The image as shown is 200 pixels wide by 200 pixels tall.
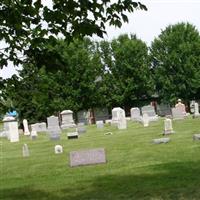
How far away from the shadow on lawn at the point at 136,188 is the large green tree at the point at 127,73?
1974 inches

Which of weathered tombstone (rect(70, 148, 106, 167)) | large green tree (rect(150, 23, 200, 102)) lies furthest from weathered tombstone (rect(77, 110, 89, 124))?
weathered tombstone (rect(70, 148, 106, 167))

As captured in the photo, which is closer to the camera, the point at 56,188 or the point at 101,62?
the point at 56,188

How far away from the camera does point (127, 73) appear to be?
63.6m

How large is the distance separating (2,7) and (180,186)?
491 cm

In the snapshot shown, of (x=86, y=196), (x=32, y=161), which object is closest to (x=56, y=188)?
(x=86, y=196)

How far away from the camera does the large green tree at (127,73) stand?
6234 centimetres

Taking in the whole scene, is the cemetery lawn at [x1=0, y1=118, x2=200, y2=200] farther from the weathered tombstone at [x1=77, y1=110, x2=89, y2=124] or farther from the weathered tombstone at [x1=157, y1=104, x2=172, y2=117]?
the weathered tombstone at [x1=157, y1=104, x2=172, y2=117]

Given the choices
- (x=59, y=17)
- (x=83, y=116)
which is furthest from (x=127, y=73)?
(x=59, y=17)

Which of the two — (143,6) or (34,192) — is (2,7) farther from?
(34,192)

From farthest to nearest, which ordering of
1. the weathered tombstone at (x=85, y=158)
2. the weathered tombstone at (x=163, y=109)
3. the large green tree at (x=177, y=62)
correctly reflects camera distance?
the weathered tombstone at (x=163, y=109) → the large green tree at (x=177, y=62) → the weathered tombstone at (x=85, y=158)

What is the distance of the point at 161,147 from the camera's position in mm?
17312

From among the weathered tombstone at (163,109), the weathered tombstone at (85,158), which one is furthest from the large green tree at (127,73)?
the weathered tombstone at (85,158)

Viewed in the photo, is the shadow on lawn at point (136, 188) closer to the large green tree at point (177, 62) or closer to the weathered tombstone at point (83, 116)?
the large green tree at point (177, 62)

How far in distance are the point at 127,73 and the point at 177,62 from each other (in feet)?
20.8
